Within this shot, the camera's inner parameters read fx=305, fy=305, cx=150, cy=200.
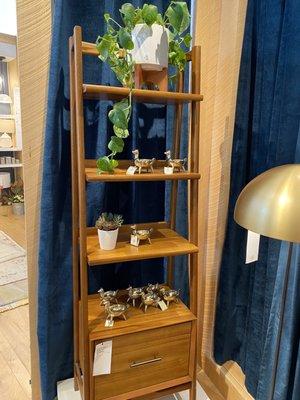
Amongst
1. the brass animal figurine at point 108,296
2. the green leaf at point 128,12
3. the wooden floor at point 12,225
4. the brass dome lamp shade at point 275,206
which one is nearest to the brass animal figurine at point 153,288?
the brass animal figurine at point 108,296

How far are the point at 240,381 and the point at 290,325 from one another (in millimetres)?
577

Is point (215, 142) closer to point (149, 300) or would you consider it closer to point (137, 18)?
point (137, 18)

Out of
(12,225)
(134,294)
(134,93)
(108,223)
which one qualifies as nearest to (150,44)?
(134,93)

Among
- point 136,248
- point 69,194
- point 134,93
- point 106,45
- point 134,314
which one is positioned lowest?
point 134,314

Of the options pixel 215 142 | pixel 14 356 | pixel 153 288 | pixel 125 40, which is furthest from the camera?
pixel 14 356

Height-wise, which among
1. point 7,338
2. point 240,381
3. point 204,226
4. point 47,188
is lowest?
point 7,338

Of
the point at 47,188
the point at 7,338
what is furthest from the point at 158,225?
the point at 7,338

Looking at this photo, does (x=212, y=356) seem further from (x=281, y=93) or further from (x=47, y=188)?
(x=281, y=93)

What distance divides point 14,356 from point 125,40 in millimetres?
1800

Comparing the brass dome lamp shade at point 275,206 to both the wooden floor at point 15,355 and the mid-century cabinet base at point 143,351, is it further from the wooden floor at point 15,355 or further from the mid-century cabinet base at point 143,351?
the wooden floor at point 15,355

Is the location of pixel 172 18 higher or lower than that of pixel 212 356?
→ higher

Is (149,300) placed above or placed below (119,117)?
below

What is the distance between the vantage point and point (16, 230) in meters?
3.93

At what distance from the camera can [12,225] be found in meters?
4.13
